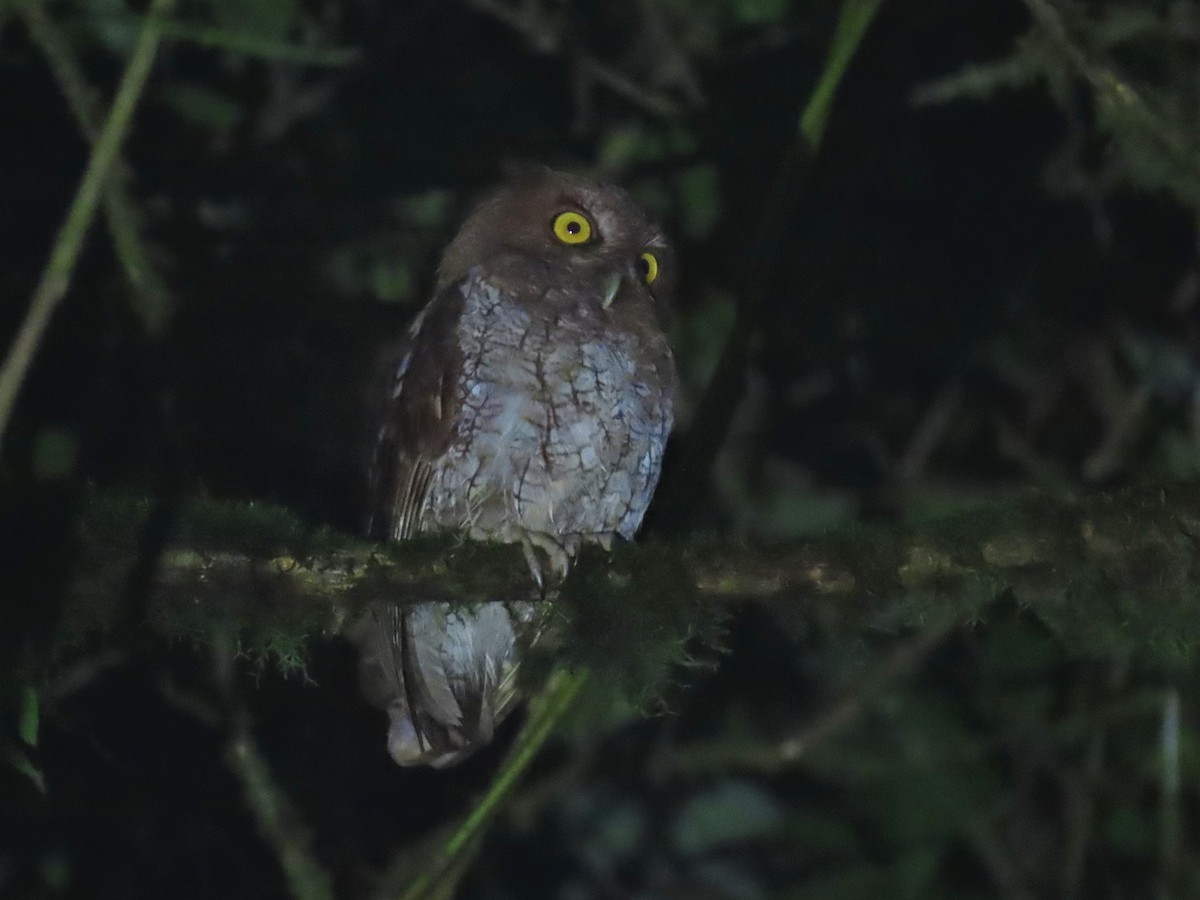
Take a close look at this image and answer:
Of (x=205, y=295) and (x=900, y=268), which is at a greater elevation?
(x=900, y=268)

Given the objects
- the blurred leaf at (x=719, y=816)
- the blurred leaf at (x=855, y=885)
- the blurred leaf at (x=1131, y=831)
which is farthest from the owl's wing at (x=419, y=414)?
the blurred leaf at (x=1131, y=831)

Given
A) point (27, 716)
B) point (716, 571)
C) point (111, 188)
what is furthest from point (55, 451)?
point (716, 571)

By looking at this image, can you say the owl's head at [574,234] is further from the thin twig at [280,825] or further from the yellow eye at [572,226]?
the thin twig at [280,825]

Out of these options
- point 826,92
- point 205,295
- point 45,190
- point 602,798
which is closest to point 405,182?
point 205,295

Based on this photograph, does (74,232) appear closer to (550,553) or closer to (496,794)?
(550,553)

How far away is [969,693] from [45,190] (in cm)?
268

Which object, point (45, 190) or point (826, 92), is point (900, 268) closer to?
point (826, 92)

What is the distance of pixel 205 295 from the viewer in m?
3.88

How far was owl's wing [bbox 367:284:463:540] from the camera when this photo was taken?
3.02 meters

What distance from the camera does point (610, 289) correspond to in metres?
3.23

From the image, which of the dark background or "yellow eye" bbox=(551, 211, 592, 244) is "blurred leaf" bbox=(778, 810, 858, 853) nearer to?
the dark background

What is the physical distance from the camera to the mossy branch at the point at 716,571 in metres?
2.11

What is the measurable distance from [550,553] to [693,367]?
1.42 metres

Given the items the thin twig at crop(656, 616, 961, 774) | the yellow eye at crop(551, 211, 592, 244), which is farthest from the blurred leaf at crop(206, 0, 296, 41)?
the thin twig at crop(656, 616, 961, 774)
